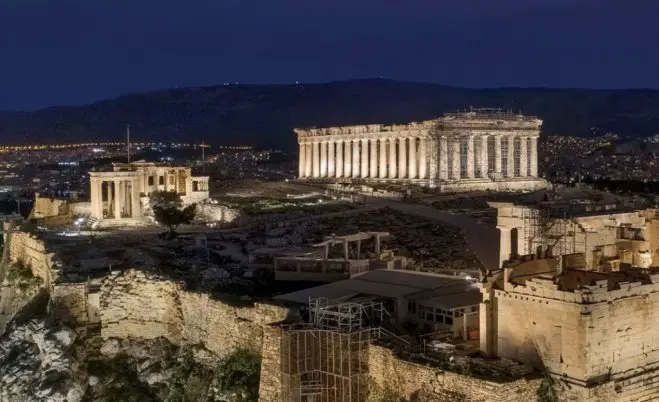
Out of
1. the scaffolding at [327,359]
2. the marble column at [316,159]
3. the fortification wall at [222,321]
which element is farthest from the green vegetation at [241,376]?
the marble column at [316,159]

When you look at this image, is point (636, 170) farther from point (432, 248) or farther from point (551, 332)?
point (551, 332)

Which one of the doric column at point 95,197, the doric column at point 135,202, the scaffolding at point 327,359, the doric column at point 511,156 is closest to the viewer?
the scaffolding at point 327,359

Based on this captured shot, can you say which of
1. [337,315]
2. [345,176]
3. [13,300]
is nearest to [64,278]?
[13,300]

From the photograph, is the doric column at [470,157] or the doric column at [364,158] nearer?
the doric column at [470,157]

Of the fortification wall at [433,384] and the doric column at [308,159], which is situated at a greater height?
the doric column at [308,159]

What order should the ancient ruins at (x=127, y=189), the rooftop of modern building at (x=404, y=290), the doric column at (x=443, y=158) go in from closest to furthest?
the rooftop of modern building at (x=404, y=290) < the ancient ruins at (x=127, y=189) < the doric column at (x=443, y=158)

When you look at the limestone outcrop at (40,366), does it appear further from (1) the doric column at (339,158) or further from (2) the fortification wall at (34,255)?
(1) the doric column at (339,158)

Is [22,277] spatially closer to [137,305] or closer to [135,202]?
[137,305]
